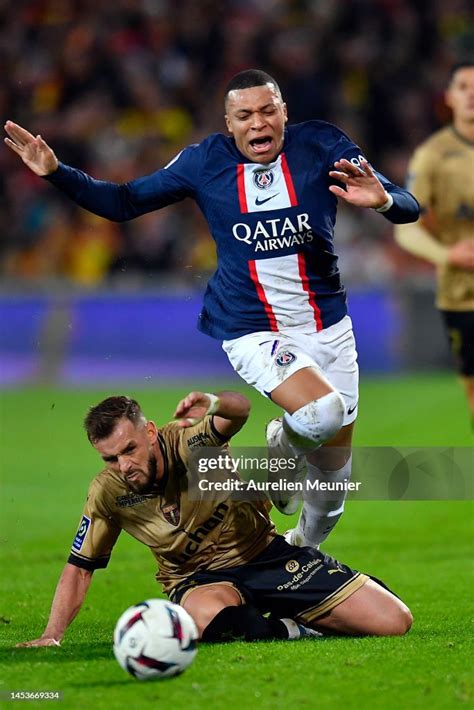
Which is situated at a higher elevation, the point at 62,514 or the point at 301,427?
the point at 301,427

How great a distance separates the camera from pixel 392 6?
18000 mm

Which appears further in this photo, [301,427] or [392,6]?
[392,6]

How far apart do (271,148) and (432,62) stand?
1206 cm

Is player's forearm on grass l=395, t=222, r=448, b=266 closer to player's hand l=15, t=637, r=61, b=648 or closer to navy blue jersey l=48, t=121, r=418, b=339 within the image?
navy blue jersey l=48, t=121, r=418, b=339

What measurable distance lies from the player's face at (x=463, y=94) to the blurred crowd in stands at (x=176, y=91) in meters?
6.09

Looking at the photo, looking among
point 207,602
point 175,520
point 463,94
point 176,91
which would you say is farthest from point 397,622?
point 176,91

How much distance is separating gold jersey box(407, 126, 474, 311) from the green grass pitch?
164 cm

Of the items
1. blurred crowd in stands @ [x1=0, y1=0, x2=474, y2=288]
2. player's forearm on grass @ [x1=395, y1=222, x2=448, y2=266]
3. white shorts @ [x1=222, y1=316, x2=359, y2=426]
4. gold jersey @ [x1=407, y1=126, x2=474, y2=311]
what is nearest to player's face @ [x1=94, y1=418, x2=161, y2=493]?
white shorts @ [x1=222, y1=316, x2=359, y2=426]

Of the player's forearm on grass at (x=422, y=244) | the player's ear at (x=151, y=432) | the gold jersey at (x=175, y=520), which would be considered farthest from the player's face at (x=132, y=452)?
the player's forearm on grass at (x=422, y=244)

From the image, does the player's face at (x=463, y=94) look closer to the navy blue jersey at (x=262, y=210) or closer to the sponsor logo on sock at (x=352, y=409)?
the navy blue jersey at (x=262, y=210)

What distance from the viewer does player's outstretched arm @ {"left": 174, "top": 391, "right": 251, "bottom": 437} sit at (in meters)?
5.35

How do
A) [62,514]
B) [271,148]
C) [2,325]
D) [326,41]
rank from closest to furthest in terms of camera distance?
1. [271,148]
2. [62,514]
3. [2,325]
4. [326,41]

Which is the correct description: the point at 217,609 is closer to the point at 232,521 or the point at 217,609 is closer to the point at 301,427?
the point at 232,521

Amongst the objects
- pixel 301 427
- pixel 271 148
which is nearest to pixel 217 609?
pixel 301 427
